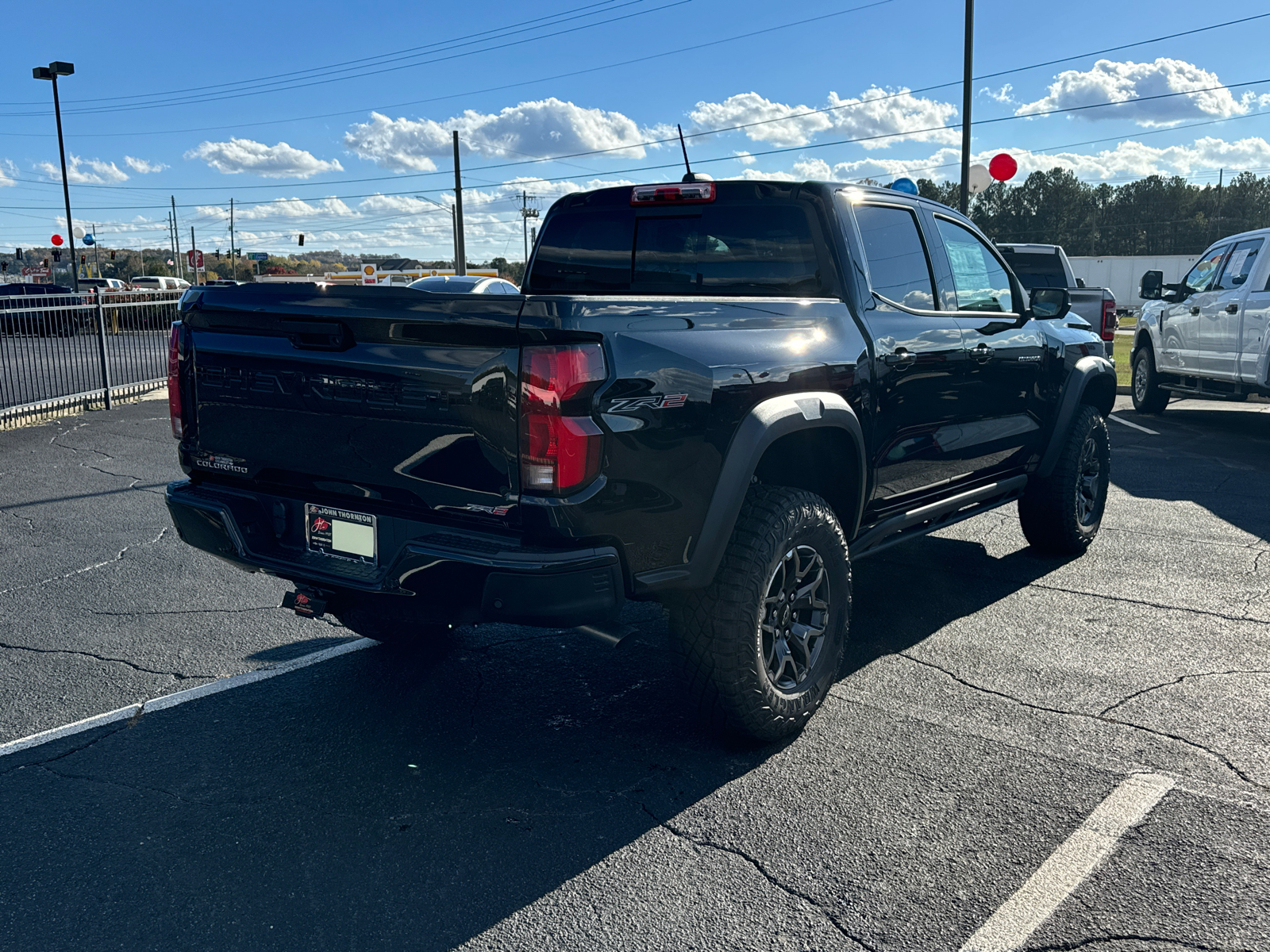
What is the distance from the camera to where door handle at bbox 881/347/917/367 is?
4234 mm

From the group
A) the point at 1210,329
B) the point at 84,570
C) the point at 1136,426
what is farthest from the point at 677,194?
the point at 1136,426

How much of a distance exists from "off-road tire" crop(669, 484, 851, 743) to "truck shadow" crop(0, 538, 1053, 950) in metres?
0.20

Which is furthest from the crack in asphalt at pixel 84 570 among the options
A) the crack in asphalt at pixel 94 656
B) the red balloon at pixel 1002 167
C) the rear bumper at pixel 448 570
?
the red balloon at pixel 1002 167

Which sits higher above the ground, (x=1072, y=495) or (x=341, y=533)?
(x=341, y=533)

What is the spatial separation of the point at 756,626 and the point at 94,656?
9.91 feet

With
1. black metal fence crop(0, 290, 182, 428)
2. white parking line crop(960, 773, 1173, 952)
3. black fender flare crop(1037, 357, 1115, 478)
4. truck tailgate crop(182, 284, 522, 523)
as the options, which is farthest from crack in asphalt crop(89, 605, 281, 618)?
black metal fence crop(0, 290, 182, 428)

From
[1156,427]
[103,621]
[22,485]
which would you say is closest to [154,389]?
[22,485]

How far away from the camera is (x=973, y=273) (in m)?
5.26

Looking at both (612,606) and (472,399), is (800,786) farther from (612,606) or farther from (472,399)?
(472,399)

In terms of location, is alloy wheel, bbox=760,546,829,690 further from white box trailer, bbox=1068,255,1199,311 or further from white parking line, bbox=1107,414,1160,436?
white box trailer, bbox=1068,255,1199,311

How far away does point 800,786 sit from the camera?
3406 millimetres

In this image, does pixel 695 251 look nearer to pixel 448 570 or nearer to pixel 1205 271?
pixel 448 570

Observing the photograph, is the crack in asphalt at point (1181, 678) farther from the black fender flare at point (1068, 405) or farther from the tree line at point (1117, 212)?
the tree line at point (1117, 212)

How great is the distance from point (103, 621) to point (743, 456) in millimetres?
3489
